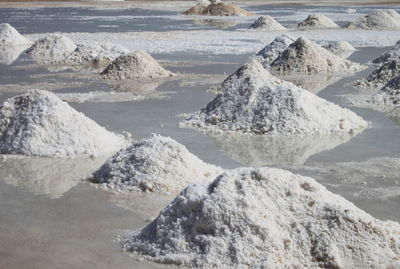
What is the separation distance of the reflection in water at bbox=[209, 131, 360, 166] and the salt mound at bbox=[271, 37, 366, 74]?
5490 millimetres

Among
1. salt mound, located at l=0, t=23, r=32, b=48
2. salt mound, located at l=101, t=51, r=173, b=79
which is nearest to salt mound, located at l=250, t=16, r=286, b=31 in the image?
salt mound, located at l=0, t=23, r=32, b=48

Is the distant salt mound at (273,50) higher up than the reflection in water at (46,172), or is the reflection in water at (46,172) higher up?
the reflection in water at (46,172)

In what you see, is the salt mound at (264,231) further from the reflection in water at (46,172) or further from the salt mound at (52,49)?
the salt mound at (52,49)

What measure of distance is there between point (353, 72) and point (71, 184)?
335 inches

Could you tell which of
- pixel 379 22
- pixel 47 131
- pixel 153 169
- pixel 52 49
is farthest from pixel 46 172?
pixel 379 22

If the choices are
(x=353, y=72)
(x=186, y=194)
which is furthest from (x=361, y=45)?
(x=186, y=194)

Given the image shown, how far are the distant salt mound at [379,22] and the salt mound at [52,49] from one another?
11.3 m

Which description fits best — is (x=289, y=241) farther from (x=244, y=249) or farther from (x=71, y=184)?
(x=71, y=184)

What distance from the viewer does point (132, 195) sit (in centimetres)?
557

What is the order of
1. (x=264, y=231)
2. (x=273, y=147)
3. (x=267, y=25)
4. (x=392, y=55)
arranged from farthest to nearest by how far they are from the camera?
1. (x=267, y=25)
2. (x=392, y=55)
3. (x=273, y=147)
4. (x=264, y=231)

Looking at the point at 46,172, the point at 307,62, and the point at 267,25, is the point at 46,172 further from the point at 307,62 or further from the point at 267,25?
the point at 267,25

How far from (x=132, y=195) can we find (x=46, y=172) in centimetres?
114

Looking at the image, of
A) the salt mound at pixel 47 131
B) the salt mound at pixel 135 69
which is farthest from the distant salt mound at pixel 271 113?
the salt mound at pixel 135 69

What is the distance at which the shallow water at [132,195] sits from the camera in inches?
176
